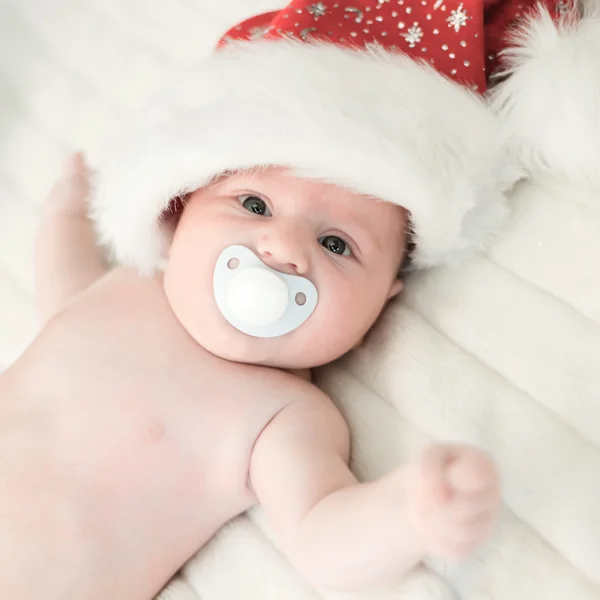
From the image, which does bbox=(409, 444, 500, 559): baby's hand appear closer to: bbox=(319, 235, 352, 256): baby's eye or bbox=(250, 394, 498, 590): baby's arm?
bbox=(250, 394, 498, 590): baby's arm

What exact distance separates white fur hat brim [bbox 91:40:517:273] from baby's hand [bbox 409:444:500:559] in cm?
33

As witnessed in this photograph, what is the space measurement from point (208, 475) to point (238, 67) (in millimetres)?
440

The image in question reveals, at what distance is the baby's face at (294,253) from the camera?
28.7 inches

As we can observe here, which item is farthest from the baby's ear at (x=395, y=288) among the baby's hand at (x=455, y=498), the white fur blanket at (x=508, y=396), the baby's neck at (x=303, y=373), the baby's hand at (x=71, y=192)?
the baby's hand at (x=71, y=192)

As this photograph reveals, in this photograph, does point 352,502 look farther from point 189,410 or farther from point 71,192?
point 71,192

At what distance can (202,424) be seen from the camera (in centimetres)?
74

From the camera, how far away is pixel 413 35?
2.72 ft

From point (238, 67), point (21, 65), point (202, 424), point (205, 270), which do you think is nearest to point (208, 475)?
point (202, 424)

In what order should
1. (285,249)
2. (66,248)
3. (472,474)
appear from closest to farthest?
(472,474) → (285,249) → (66,248)

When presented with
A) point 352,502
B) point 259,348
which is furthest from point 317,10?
point 352,502

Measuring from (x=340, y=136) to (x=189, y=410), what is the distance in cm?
32

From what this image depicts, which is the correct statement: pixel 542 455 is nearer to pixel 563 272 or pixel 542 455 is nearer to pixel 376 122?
pixel 563 272

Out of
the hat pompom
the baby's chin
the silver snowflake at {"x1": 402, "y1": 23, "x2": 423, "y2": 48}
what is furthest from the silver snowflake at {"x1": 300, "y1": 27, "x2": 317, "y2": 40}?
the baby's chin

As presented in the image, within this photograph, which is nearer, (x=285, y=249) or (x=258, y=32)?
(x=285, y=249)
